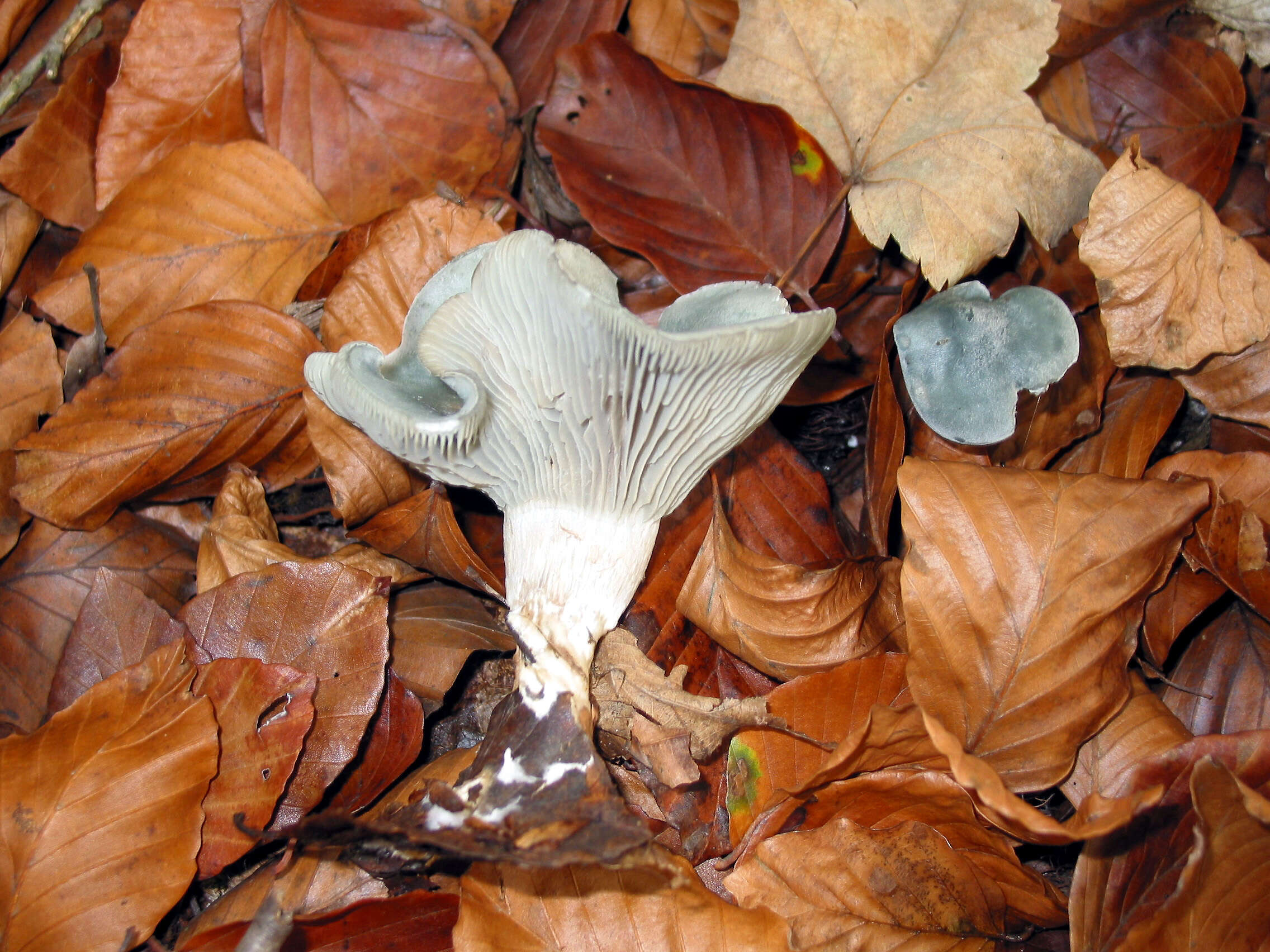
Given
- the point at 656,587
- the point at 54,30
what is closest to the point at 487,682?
the point at 656,587

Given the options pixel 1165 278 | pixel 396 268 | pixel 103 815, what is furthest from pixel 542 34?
pixel 103 815

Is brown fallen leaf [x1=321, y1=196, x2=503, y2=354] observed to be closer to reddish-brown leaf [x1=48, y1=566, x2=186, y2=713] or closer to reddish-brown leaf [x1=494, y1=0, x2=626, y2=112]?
reddish-brown leaf [x1=494, y1=0, x2=626, y2=112]

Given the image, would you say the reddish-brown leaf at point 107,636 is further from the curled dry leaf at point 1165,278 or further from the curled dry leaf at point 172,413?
the curled dry leaf at point 1165,278

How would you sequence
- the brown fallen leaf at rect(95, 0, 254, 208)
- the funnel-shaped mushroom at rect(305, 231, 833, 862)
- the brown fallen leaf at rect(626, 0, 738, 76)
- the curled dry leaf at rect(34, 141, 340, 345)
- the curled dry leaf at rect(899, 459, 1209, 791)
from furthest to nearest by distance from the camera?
the brown fallen leaf at rect(626, 0, 738, 76), the brown fallen leaf at rect(95, 0, 254, 208), the curled dry leaf at rect(34, 141, 340, 345), the curled dry leaf at rect(899, 459, 1209, 791), the funnel-shaped mushroom at rect(305, 231, 833, 862)

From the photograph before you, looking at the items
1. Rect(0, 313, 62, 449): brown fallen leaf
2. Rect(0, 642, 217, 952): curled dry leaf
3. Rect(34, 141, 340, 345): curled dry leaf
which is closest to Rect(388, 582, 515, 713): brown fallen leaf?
Rect(0, 642, 217, 952): curled dry leaf

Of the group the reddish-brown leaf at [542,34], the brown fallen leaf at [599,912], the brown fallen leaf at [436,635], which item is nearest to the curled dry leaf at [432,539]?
the brown fallen leaf at [436,635]

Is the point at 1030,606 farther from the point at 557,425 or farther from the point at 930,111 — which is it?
the point at 930,111

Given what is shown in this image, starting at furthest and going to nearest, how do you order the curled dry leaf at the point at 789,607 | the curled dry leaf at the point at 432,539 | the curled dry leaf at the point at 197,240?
the curled dry leaf at the point at 197,240 → the curled dry leaf at the point at 432,539 → the curled dry leaf at the point at 789,607
